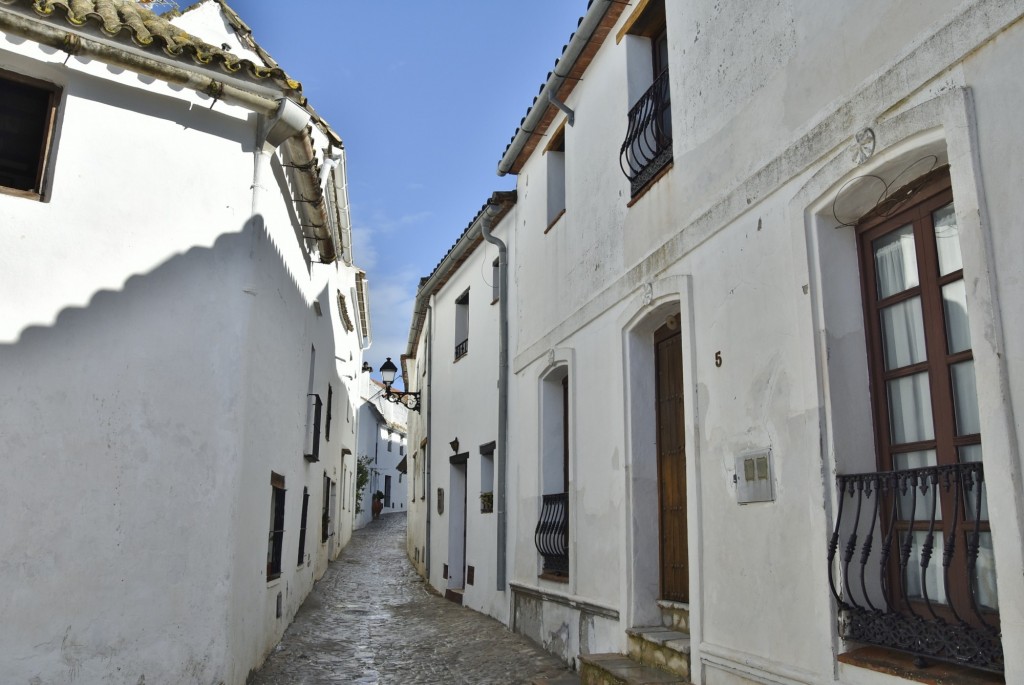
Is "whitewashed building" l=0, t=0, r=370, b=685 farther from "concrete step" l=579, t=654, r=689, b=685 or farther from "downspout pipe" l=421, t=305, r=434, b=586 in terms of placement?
"downspout pipe" l=421, t=305, r=434, b=586

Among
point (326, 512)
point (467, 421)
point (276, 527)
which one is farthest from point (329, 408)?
point (276, 527)

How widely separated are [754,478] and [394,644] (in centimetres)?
581

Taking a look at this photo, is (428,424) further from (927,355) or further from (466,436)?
(927,355)

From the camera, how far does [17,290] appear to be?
6.10m

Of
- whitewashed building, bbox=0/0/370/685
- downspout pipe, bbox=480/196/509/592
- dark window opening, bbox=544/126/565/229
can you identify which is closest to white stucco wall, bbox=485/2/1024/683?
dark window opening, bbox=544/126/565/229

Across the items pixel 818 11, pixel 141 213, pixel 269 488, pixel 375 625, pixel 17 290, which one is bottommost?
pixel 375 625

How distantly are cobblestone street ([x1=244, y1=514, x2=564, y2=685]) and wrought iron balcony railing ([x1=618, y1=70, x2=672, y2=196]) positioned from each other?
470 centimetres

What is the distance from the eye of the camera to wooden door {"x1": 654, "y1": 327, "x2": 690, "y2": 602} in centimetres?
658

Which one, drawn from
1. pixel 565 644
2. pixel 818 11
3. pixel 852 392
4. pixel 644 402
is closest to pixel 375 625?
pixel 565 644

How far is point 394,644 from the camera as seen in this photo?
9.34m

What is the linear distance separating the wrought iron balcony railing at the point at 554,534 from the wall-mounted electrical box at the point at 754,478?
3555mm

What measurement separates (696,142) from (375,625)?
7.54m

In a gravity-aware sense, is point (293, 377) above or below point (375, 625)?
above

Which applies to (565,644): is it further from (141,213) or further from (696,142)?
(141,213)
